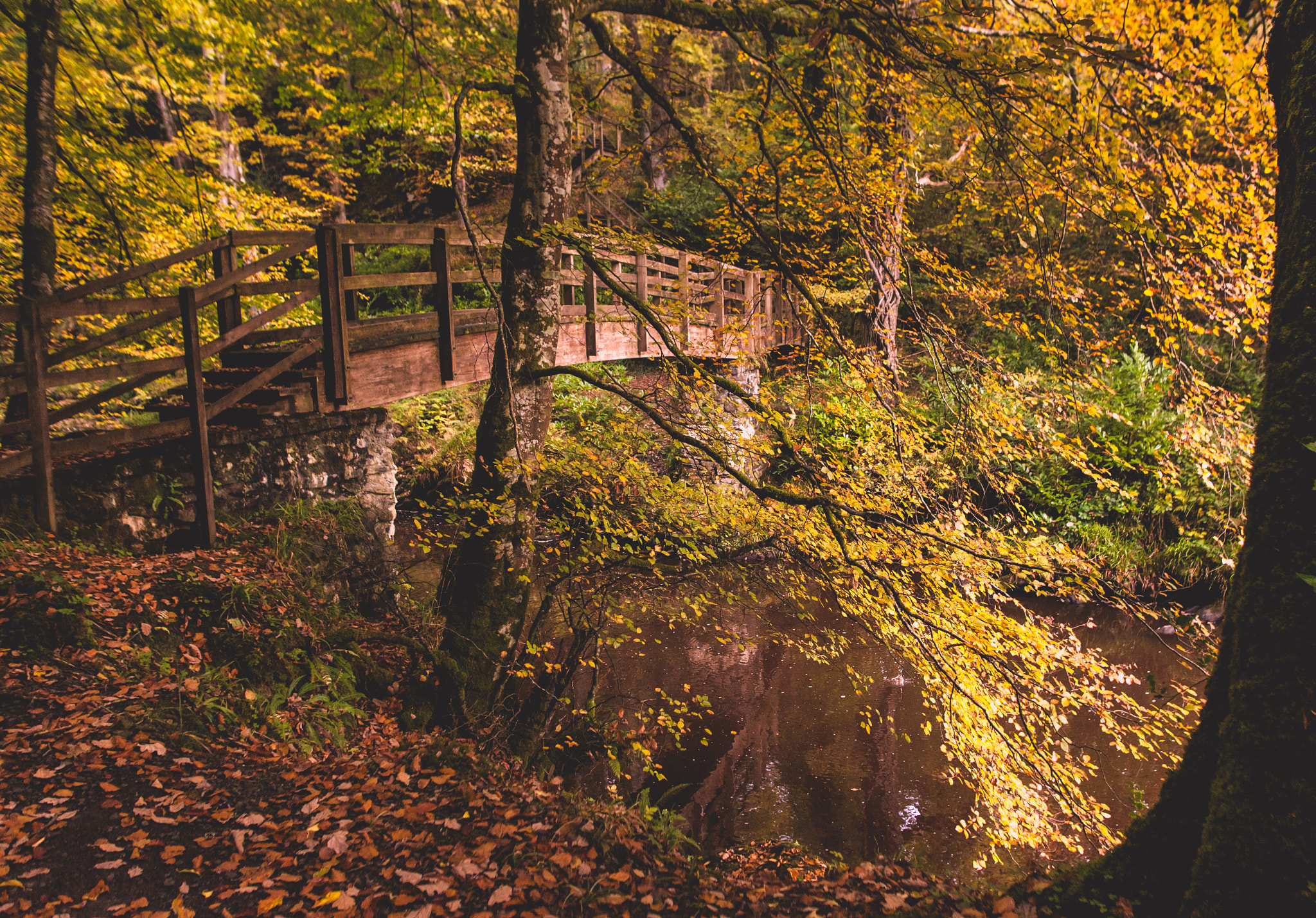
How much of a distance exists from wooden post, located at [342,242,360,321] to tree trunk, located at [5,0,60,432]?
9.23 feet

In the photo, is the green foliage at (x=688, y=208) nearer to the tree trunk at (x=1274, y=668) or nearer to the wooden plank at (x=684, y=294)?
the wooden plank at (x=684, y=294)

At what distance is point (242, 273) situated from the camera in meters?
5.12

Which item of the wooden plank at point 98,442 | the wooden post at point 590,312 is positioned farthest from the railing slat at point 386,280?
the wooden post at point 590,312

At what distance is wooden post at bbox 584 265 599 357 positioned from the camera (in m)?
7.87

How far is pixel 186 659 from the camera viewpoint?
4.18 meters

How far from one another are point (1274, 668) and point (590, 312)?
683cm

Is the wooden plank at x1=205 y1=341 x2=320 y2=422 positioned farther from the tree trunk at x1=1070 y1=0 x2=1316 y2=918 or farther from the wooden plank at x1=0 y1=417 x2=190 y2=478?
the tree trunk at x1=1070 y1=0 x2=1316 y2=918

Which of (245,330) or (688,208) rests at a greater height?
(688,208)

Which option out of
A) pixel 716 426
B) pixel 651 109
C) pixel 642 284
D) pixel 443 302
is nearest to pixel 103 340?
pixel 443 302

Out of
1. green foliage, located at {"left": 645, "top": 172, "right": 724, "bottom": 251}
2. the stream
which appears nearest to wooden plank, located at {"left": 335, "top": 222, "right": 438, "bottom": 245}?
the stream

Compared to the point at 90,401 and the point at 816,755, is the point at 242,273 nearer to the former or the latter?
the point at 90,401

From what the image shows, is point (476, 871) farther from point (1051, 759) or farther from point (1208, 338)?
point (1208, 338)

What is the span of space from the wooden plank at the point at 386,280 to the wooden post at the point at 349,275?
8 cm

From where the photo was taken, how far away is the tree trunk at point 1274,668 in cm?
188
